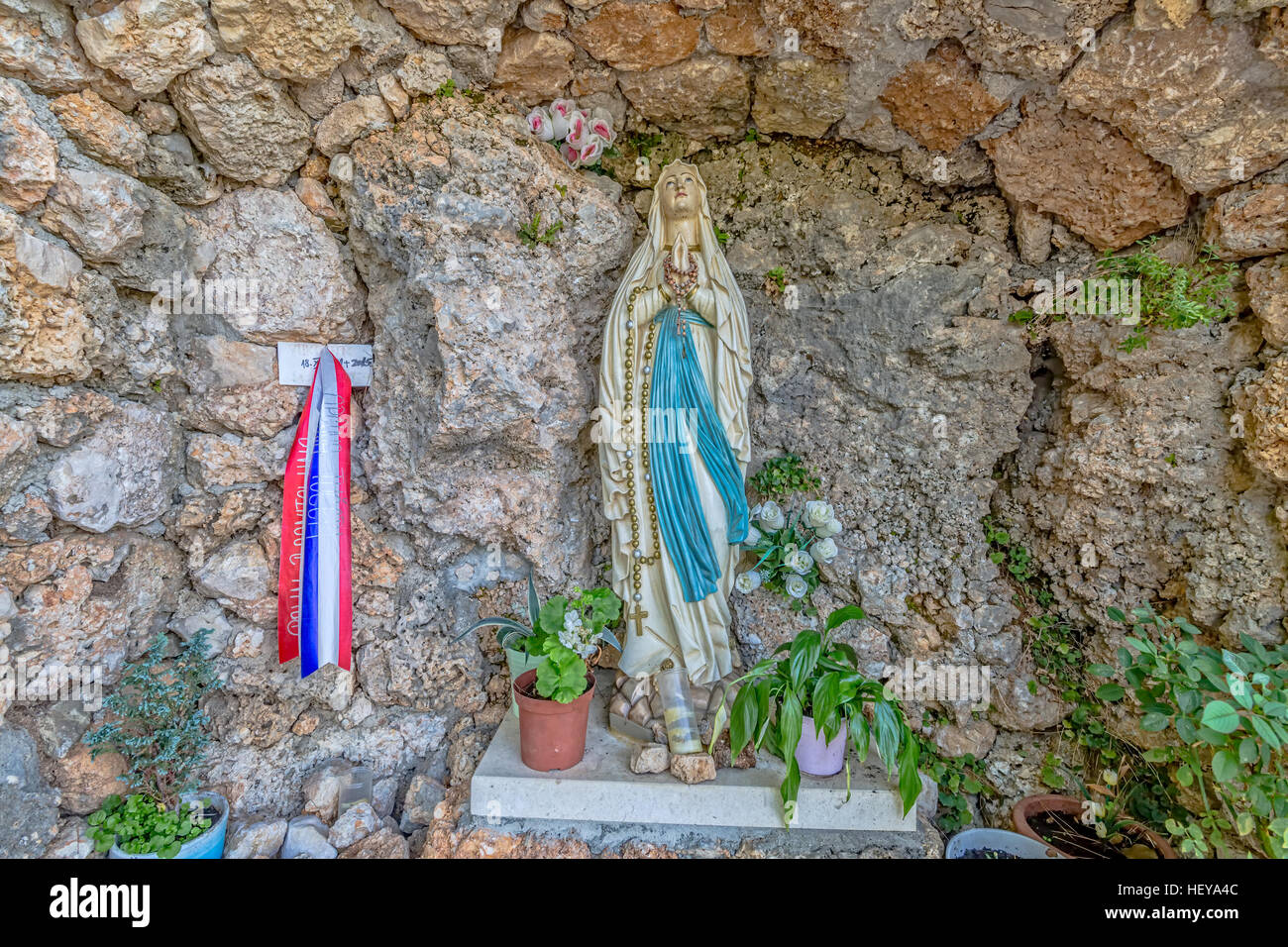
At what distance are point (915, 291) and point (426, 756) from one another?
283 cm

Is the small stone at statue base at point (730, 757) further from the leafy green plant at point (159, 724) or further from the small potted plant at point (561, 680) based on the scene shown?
the leafy green plant at point (159, 724)

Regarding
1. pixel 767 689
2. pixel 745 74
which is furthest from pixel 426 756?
pixel 745 74

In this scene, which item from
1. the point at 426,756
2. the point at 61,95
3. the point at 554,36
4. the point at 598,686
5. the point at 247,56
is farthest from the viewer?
the point at 598,686

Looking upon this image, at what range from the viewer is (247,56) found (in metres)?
2.20

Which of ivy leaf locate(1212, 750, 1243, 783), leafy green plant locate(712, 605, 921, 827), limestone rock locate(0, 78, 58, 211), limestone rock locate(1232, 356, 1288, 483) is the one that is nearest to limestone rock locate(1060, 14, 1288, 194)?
limestone rock locate(1232, 356, 1288, 483)

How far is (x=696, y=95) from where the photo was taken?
8.70ft

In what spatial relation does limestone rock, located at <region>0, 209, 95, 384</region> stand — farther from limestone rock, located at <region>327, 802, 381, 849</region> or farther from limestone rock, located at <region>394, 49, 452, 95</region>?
limestone rock, located at <region>327, 802, 381, 849</region>

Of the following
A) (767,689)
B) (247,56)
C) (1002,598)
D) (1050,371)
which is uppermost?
(247,56)

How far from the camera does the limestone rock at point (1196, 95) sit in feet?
6.33

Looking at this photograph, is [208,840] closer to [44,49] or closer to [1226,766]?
[44,49]

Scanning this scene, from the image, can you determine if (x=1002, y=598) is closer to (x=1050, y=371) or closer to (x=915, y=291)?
(x=1050, y=371)

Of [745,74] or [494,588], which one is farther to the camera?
[494,588]

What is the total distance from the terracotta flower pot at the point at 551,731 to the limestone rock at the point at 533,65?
7.83 feet

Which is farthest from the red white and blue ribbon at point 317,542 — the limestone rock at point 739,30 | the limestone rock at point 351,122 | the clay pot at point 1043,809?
the clay pot at point 1043,809
